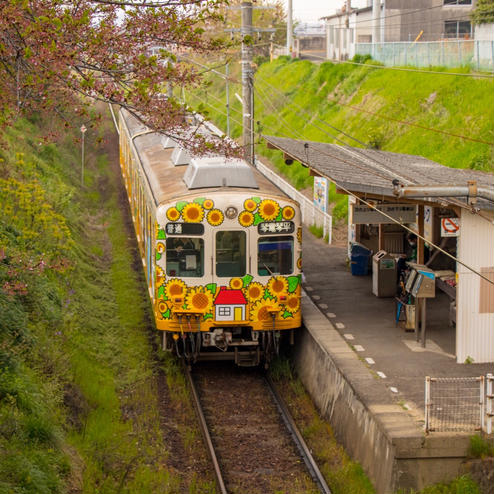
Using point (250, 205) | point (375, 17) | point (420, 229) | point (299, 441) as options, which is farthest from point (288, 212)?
point (375, 17)

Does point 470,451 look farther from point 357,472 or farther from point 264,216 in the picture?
point 264,216

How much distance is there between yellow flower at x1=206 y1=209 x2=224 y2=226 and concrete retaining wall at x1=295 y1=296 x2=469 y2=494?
2515 mm

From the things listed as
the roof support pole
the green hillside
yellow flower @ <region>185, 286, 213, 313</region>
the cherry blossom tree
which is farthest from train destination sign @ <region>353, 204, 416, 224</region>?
the cherry blossom tree

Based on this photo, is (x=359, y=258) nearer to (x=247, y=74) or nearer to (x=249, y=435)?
(x=247, y=74)

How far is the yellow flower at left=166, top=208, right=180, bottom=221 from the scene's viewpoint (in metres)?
13.5

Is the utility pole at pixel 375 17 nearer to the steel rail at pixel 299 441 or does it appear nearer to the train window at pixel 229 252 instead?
the train window at pixel 229 252

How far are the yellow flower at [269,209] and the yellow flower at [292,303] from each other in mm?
1309

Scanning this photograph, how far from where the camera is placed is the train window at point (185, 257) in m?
13.6

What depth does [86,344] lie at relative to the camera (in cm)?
1495

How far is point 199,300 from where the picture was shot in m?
13.6

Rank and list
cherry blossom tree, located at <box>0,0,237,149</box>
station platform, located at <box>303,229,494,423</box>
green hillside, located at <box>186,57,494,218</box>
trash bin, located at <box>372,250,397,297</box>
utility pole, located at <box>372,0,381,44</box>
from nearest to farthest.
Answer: cherry blossom tree, located at <box>0,0,237,149</box>, station platform, located at <box>303,229,494,423</box>, trash bin, located at <box>372,250,397,297</box>, green hillside, located at <box>186,57,494,218</box>, utility pole, located at <box>372,0,381,44</box>

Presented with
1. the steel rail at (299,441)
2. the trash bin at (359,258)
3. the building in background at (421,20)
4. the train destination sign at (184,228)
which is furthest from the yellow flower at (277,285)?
the building in background at (421,20)

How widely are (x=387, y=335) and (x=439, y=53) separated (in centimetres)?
2081

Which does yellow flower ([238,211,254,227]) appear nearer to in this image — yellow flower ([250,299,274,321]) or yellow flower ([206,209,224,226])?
yellow flower ([206,209,224,226])
